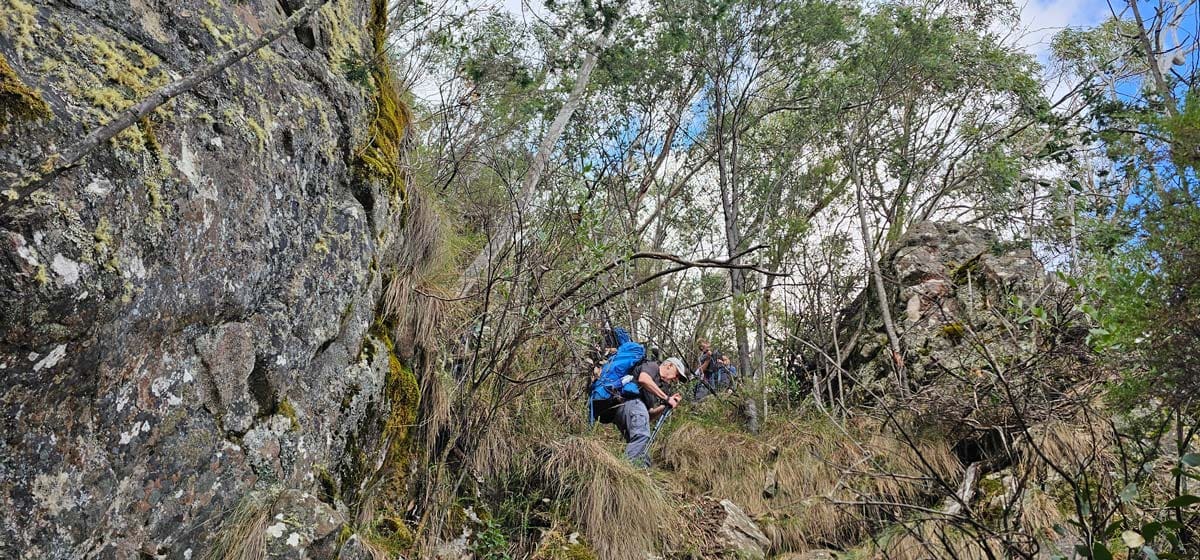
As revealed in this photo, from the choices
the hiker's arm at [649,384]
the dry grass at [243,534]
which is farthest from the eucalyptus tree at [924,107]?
the dry grass at [243,534]

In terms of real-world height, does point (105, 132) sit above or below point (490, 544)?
above

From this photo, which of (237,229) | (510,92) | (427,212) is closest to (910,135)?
(510,92)

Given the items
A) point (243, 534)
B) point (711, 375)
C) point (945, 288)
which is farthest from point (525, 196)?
point (945, 288)

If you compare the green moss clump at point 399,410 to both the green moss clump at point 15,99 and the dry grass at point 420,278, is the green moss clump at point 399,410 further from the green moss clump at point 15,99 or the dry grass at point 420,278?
the green moss clump at point 15,99

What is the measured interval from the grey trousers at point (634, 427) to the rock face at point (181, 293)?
88.6 inches

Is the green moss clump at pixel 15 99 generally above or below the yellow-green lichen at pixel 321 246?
above

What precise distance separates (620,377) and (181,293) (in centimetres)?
375

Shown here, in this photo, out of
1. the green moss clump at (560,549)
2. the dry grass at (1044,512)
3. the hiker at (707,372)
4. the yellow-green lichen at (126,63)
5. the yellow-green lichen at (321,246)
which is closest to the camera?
the yellow-green lichen at (126,63)

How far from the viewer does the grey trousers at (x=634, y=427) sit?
565 centimetres

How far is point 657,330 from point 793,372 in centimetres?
266

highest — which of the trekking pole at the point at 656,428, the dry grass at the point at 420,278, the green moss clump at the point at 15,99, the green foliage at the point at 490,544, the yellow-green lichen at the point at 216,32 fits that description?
the yellow-green lichen at the point at 216,32

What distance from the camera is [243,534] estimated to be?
283cm

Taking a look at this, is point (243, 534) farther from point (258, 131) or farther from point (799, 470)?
point (799, 470)

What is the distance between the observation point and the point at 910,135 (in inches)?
448
